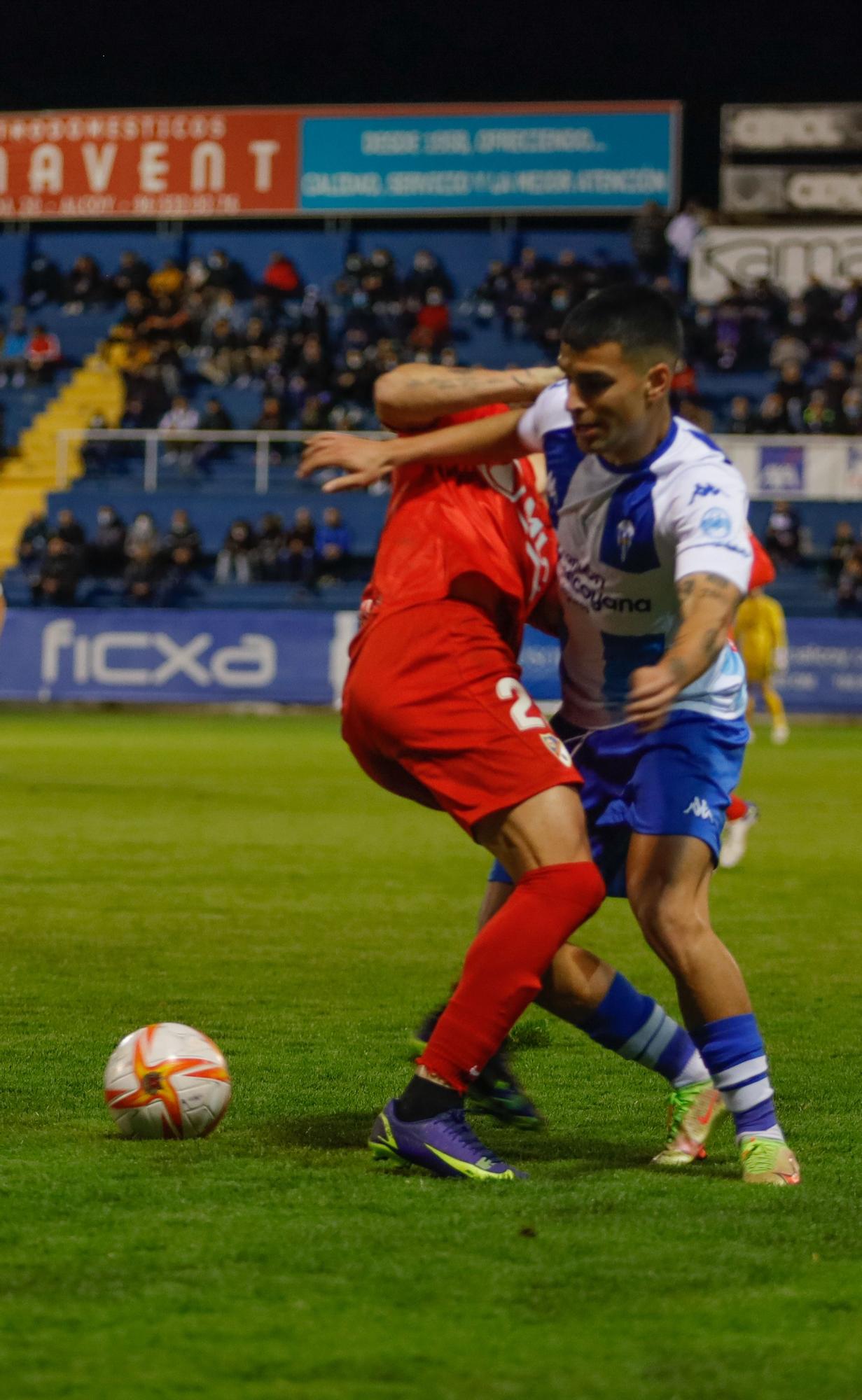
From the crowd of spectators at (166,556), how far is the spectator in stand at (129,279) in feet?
26.7

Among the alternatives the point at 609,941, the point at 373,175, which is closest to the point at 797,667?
the point at 373,175

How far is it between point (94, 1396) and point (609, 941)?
20.0 feet

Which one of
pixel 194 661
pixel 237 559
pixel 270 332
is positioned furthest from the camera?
pixel 270 332

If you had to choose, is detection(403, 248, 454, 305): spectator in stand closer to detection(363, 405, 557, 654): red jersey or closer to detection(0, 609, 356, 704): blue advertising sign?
detection(0, 609, 356, 704): blue advertising sign

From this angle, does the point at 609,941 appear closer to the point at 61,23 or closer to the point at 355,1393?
the point at 355,1393

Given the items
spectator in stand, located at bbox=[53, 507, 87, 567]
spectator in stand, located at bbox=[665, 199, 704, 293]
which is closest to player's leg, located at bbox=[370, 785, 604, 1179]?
spectator in stand, located at bbox=[53, 507, 87, 567]

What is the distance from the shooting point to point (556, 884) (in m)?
4.17

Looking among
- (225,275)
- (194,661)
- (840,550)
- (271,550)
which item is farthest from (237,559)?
(225,275)

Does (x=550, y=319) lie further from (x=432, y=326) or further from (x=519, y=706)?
(x=519, y=706)

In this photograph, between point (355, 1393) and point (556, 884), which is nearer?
point (355, 1393)

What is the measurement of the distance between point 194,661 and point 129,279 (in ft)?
38.4

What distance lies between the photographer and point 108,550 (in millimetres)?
29031

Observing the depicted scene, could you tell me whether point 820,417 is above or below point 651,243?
below

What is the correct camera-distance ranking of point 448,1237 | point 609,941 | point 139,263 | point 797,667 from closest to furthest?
point 448,1237 < point 609,941 < point 797,667 < point 139,263
